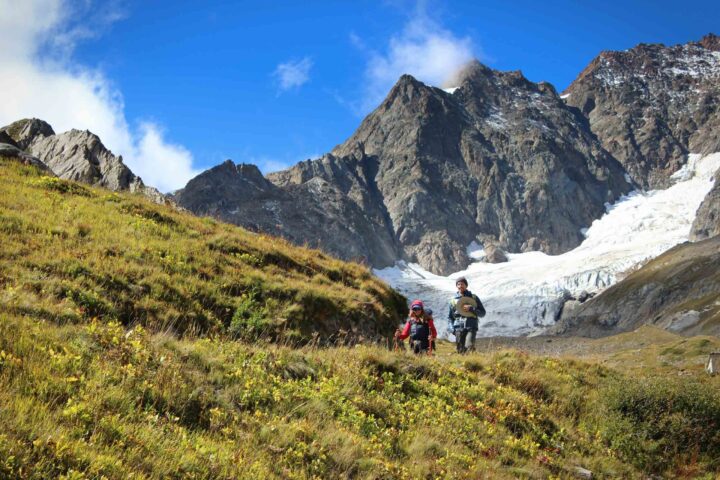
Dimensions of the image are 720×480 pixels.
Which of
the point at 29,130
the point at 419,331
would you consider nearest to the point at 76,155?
the point at 29,130

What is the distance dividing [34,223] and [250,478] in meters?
9.98

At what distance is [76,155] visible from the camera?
3112cm

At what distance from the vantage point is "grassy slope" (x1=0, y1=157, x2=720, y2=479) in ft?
17.6

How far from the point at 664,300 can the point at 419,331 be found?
5022 inches

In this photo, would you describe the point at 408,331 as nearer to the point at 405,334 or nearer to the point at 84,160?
the point at 405,334

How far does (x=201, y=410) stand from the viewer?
21.6 feet

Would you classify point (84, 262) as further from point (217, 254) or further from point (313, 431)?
point (313, 431)

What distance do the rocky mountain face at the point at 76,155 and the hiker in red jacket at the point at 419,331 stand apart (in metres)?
15.3

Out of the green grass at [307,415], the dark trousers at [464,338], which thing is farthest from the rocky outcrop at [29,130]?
the green grass at [307,415]

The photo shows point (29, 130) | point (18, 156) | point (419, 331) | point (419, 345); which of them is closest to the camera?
point (419, 345)

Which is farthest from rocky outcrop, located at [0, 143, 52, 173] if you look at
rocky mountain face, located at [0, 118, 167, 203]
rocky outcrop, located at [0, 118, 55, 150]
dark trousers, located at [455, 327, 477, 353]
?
rocky outcrop, located at [0, 118, 55, 150]

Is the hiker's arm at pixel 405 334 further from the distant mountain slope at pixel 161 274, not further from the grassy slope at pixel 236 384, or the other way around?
the grassy slope at pixel 236 384

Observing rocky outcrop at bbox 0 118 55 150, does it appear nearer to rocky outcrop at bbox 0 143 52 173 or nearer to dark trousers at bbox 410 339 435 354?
rocky outcrop at bbox 0 143 52 173

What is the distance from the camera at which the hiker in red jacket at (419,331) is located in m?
14.9
